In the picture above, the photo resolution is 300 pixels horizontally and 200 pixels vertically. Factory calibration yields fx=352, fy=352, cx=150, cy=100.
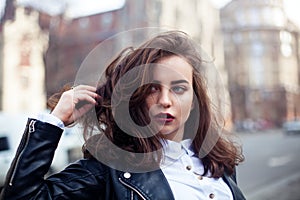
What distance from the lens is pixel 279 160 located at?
453 cm

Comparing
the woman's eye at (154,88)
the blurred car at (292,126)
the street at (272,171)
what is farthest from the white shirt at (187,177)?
the blurred car at (292,126)

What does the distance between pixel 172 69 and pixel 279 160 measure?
4.37 metres

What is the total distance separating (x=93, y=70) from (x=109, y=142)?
0.41 ft

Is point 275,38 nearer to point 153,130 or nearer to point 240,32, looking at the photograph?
point 240,32

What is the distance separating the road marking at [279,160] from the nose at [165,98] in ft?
13.2

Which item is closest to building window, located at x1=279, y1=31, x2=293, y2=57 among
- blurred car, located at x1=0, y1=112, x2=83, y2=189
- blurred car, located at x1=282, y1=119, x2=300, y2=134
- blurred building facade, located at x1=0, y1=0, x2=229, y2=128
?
blurred building facade, located at x1=0, y1=0, x2=229, y2=128

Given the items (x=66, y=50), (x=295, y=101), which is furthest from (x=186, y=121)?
(x=66, y=50)

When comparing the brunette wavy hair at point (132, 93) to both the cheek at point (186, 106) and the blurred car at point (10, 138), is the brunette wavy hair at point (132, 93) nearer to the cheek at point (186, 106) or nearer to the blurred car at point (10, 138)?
the cheek at point (186, 106)

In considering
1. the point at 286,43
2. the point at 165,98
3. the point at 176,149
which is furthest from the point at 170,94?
the point at 286,43

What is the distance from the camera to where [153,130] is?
22.4 inches

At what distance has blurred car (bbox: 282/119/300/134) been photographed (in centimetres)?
423

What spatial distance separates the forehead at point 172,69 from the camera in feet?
1.81

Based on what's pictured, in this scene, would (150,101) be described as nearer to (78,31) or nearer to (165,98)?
(165,98)

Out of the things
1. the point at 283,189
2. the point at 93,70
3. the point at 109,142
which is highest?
the point at 93,70
